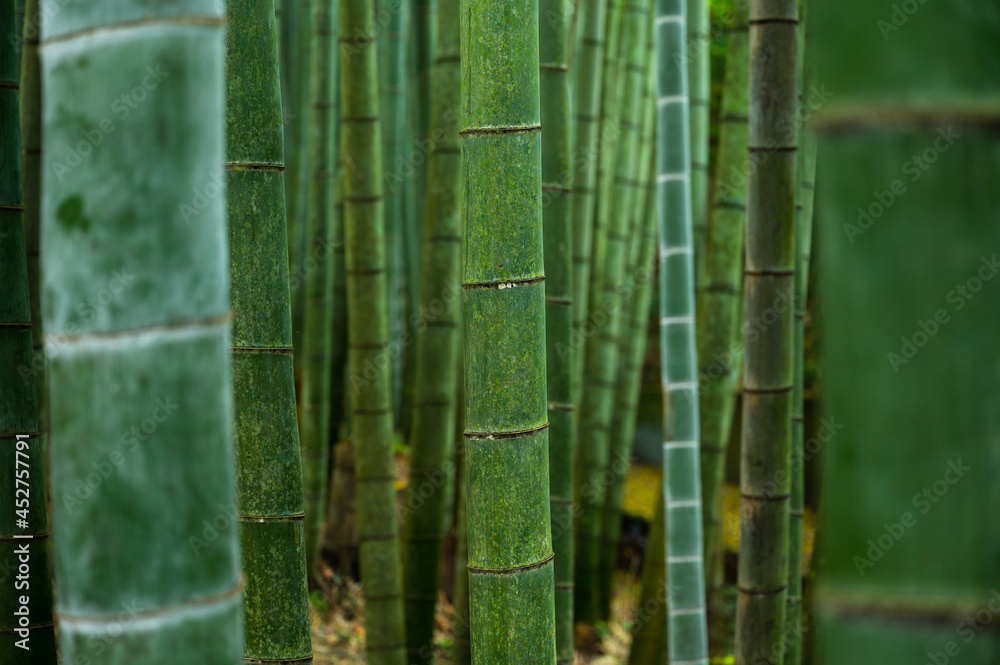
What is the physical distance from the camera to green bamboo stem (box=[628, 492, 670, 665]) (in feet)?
13.4

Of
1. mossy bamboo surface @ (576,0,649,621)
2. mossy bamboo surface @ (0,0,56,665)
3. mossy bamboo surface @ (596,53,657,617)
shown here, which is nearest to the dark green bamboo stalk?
mossy bamboo surface @ (0,0,56,665)

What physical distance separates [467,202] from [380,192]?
166 cm

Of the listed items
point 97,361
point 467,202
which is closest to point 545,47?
point 467,202

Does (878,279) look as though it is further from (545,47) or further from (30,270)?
(30,270)

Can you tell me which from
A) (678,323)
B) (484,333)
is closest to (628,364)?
(678,323)

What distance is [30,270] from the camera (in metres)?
2.48

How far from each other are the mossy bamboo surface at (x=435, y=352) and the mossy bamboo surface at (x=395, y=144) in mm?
1037

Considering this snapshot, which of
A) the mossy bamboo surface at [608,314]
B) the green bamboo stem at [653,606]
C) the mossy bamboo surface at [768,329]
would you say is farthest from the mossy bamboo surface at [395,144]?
the mossy bamboo surface at [768,329]

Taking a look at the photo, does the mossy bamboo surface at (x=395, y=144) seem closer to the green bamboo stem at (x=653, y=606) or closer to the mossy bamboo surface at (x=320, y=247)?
the mossy bamboo surface at (x=320, y=247)

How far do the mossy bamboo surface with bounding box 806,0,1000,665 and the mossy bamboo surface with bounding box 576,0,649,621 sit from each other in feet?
14.1

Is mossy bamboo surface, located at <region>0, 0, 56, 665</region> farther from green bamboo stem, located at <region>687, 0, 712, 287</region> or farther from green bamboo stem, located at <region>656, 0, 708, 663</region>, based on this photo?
green bamboo stem, located at <region>687, 0, 712, 287</region>

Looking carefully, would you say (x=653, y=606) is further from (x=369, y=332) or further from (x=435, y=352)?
(x=369, y=332)

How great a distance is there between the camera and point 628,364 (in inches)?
234

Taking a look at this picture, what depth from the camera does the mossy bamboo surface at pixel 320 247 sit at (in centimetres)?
402
